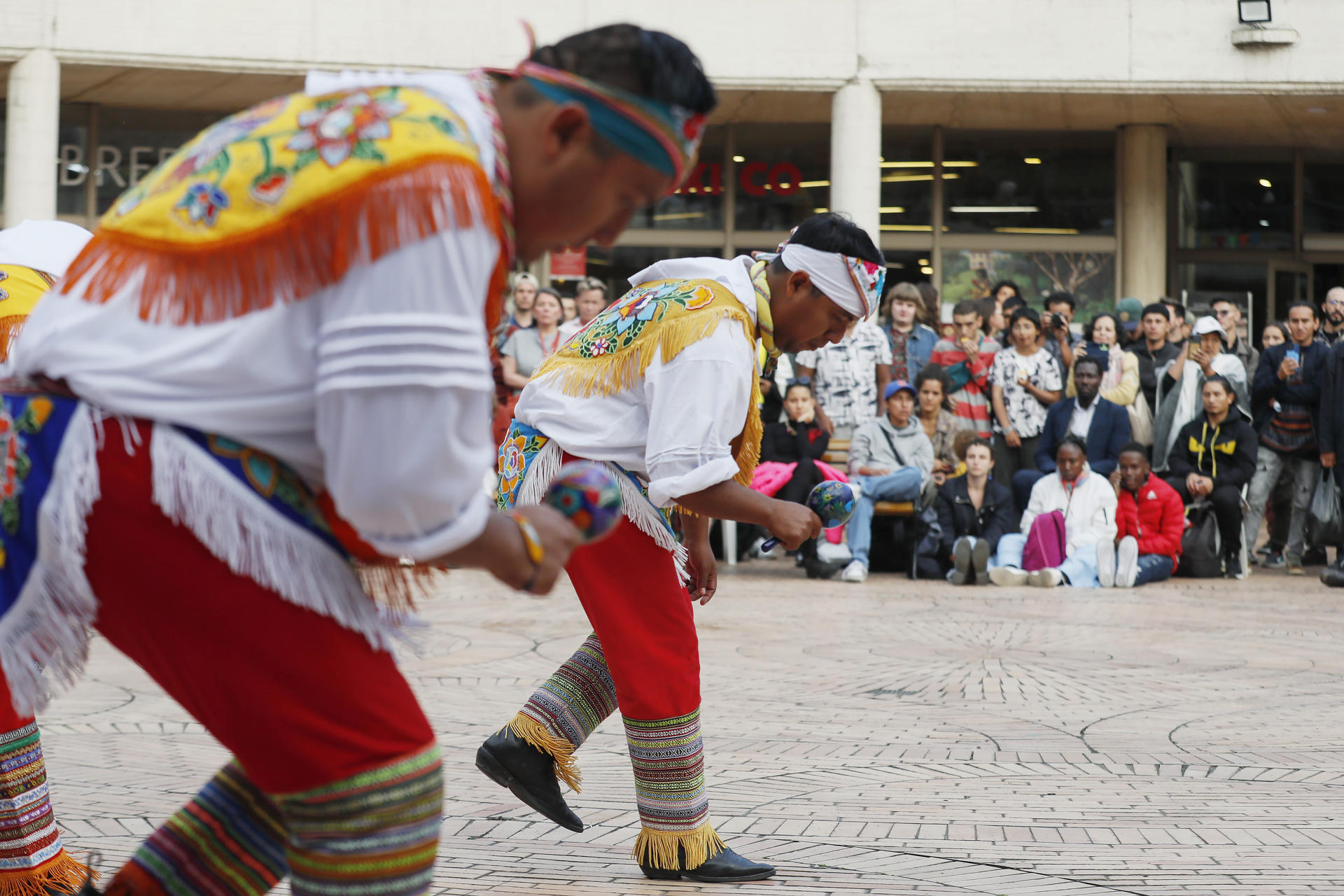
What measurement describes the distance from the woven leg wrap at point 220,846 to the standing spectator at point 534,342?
959 cm

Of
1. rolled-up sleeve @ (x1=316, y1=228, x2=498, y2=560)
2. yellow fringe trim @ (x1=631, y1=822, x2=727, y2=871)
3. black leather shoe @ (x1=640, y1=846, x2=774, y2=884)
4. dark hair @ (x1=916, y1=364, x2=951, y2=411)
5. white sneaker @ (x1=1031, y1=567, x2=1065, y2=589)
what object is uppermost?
dark hair @ (x1=916, y1=364, x2=951, y2=411)

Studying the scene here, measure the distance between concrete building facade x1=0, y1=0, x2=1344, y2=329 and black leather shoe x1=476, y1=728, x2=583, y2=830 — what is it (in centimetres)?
1315

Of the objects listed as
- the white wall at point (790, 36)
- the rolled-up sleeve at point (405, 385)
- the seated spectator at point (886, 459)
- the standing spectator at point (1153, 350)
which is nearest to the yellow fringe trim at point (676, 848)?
the rolled-up sleeve at point (405, 385)

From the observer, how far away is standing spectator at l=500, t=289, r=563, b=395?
12047 millimetres

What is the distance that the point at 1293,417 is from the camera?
1266cm

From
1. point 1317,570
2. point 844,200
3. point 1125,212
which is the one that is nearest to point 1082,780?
point 1317,570

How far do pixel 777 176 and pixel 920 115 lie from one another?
6.60 feet

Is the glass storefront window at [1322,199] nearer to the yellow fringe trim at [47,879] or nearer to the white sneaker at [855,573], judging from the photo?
the white sneaker at [855,573]

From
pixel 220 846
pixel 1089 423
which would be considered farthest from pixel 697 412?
pixel 1089 423

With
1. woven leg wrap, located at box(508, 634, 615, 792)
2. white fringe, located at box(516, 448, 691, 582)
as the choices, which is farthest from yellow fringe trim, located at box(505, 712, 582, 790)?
white fringe, located at box(516, 448, 691, 582)

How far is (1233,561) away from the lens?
41.4 ft

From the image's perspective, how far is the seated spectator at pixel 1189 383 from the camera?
12.6 m

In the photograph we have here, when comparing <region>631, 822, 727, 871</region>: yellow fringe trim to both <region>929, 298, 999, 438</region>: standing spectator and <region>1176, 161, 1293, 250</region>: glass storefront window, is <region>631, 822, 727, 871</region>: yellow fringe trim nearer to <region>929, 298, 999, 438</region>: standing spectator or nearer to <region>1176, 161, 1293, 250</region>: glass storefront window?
<region>929, 298, 999, 438</region>: standing spectator

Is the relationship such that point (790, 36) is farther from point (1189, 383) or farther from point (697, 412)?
point (697, 412)
